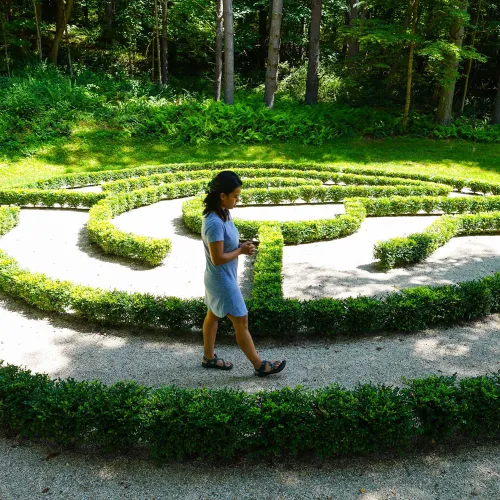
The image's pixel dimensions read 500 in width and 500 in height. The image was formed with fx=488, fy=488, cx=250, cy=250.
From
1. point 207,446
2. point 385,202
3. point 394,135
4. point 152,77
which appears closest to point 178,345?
point 207,446

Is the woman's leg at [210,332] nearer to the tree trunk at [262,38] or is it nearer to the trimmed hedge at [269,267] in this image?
the trimmed hedge at [269,267]

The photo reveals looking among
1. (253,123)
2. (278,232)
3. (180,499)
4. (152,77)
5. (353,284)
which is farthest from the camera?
(152,77)

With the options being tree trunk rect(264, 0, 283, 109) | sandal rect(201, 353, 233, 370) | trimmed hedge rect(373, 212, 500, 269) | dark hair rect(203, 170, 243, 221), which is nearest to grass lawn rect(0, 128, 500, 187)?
tree trunk rect(264, 0, 283, 109)

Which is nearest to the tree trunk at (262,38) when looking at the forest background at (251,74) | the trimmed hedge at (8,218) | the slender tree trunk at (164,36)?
the forest background at (251,74)

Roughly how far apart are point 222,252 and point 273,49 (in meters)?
19.4

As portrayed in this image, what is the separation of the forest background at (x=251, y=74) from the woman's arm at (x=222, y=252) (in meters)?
15.3

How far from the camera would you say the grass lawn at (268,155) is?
17.3 meters

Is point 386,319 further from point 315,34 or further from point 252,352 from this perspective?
point 315,34

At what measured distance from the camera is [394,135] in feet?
72.1

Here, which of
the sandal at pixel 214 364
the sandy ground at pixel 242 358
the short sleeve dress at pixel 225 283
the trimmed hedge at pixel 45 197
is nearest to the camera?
the sandy ground at pixel 242 358

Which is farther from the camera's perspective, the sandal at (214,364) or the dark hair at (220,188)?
the sandal at (214,364)

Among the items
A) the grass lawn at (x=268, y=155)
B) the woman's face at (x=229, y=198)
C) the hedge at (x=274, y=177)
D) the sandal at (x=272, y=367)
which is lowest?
the sandal at (x=272, y=367)

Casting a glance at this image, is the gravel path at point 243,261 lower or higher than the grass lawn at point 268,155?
lower

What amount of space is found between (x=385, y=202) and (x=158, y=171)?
7968 millimetres
